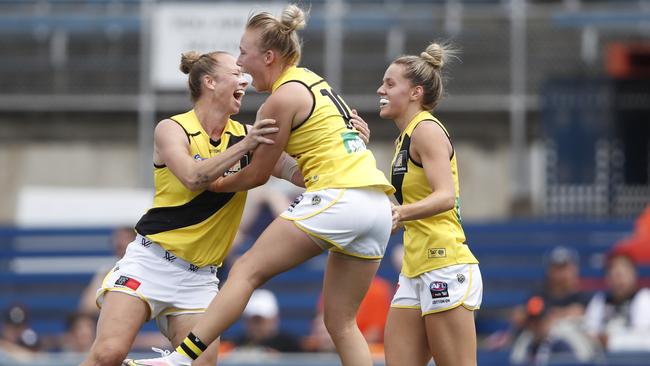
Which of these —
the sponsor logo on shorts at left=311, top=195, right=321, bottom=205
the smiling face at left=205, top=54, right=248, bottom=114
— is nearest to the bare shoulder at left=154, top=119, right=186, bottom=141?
the smiling face at left=205, top=54, right=248, bottom=114

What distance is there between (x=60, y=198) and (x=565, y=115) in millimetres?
5866

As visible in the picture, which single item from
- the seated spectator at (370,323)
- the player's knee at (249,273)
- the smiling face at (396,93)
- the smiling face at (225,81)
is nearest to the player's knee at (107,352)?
the player's knee at (249,273)

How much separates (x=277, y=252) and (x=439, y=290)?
902mm

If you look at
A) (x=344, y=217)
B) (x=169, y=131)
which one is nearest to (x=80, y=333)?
(x=169, y=131)

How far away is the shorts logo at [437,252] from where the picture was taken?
21.4 ft

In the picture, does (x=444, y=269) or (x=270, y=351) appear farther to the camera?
(x=270, y=351)

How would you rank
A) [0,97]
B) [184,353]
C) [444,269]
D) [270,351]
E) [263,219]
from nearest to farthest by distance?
1. [184,353]
2. [444,269]
3. [270,351]
4. [263,219]
5. [0,97]

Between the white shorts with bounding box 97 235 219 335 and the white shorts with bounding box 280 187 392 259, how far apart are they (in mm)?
720

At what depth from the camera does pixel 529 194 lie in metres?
15.0

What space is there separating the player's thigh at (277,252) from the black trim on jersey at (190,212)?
0.51m

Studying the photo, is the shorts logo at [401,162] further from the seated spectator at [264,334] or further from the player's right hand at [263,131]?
the seated spectator at [264,334]

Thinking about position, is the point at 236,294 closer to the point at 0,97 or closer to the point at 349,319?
the point at 349,319

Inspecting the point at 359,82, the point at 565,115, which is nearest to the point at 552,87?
the point at 565,115

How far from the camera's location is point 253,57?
20.6 feet
